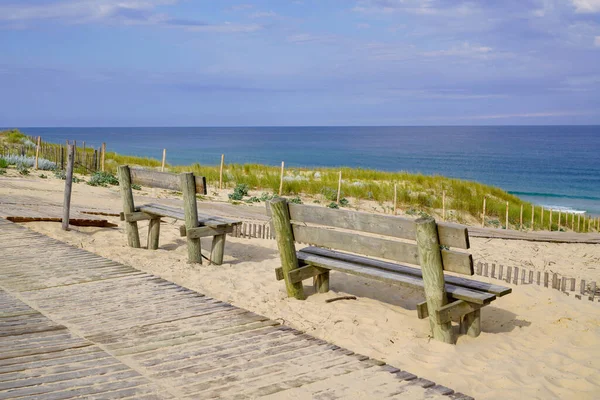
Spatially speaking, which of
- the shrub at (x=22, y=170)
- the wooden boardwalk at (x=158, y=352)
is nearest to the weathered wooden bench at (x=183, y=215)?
the wooden boardwalk at (x=158, y=352)

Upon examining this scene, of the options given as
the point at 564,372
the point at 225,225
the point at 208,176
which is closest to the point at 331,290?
the point at 225,225

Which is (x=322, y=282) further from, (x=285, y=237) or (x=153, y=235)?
(x=153, y=235)

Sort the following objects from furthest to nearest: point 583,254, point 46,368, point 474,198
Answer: point 474,198 → point 583,254 → point 46,368

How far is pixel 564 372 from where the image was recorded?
4746 millimetres

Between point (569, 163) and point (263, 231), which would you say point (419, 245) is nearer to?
point (263, 231)

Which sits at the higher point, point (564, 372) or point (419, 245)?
point (419, 245)

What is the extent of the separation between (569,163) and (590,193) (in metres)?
23.5

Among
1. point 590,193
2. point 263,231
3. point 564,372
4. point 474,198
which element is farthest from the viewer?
point 590,193

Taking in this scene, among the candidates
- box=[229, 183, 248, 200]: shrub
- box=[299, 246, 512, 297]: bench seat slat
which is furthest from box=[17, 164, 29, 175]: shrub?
box=[299, 246, 512, 297]: bench seat slat

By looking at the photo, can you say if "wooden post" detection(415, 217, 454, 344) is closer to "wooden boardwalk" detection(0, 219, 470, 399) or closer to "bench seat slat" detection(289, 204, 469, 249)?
"bench seat slat" detection(289, 204, 469, 249)

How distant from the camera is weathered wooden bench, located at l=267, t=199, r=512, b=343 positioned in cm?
508

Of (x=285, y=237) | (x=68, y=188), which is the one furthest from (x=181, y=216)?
(x=285, y=237)

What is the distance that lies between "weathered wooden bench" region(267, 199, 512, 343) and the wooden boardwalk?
3.58ft

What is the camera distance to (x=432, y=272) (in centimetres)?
514
